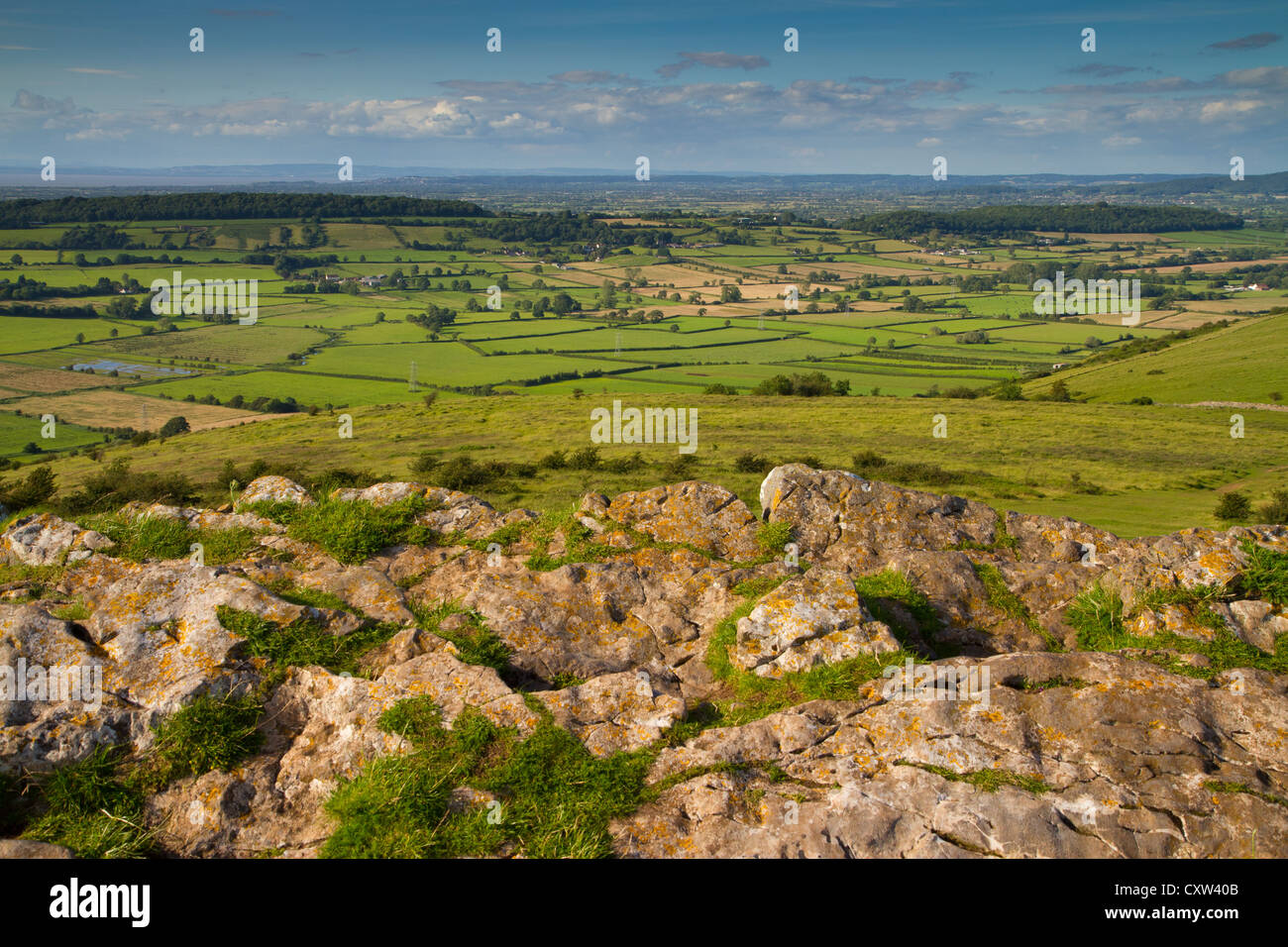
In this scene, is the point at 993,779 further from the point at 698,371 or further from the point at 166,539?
the point at 698,371

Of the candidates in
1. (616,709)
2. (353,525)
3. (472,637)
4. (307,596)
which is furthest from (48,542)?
(616,709)

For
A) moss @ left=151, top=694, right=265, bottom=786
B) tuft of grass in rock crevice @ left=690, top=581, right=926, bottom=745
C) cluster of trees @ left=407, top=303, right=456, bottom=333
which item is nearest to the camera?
moss @ left=151, top=694, right=265, bottom=786

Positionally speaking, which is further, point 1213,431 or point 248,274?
point 248,274

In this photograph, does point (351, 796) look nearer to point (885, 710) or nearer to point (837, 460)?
point (885, 710)

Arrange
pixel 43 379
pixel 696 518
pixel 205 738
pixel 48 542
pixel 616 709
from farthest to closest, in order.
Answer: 1. pixel 43 379
2. pixel 696 518
3. pixel 48 542
4. pixel 616 709
5. pixel 205 738

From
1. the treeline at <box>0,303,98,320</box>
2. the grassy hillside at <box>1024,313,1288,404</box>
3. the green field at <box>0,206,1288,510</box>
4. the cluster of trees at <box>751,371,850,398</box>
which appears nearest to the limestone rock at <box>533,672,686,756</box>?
the green field at <box>0,206,1288,510</box>

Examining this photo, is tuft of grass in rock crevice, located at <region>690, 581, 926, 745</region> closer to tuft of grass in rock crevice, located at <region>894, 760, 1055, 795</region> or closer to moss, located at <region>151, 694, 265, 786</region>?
tuft of grass in rock crevice, located at <region>894, 760, 1055, 795</region>

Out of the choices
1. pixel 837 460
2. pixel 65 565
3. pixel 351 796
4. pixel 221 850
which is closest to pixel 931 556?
pixel 351 796
